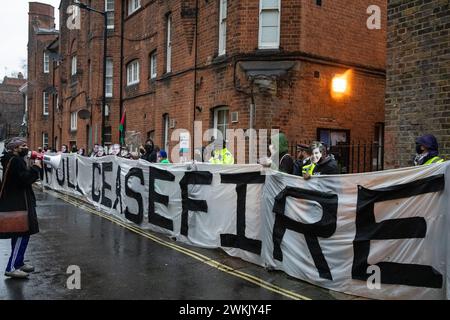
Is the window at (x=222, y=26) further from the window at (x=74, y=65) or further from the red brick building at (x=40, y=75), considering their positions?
the red brick building at (x=40, y=75)

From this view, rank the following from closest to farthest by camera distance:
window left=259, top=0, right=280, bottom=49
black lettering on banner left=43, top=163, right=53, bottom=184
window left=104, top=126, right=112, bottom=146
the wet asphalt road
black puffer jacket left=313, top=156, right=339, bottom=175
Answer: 1. the wet asphalt road
2. black puffer jacket left=313, top=156, right=339, bottom=175
3. window left=259, top=0, right=280, bottom=49
4. black lettering on banner left=43, top=163, right=53, bottom=184
5. window left=104, top=126, right=112, bottom=146

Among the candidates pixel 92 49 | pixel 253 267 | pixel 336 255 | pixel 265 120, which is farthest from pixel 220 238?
pixel 92 49

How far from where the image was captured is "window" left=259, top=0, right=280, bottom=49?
42.0ft

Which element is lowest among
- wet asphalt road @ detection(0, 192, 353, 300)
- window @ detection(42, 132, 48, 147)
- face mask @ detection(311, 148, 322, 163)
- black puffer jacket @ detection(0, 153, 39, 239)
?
wet asphalt road @ detection(0, 192, 353, 300)

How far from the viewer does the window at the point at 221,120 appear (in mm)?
14031

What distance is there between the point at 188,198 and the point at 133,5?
638 inches

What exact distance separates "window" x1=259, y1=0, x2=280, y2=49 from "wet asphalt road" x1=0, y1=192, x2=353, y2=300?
6712 mm

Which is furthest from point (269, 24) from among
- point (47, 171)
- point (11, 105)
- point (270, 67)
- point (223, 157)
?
point (11, 105)

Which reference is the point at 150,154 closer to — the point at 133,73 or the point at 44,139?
the point at 133,73

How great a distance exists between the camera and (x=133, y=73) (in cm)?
2247

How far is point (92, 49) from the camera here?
25.2 meters

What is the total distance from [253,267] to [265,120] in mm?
6041

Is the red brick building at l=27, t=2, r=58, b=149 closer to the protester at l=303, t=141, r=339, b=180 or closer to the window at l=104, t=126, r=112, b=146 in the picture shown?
the window at l=104, t=126, r=112, b=146

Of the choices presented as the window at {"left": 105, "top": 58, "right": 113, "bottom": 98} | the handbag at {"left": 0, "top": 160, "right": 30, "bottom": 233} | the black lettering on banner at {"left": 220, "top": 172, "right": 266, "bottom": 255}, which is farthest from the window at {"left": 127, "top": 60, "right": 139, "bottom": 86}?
the handbag at {"left": 0, "top": 160, "right": 30, "bottom": 233}
